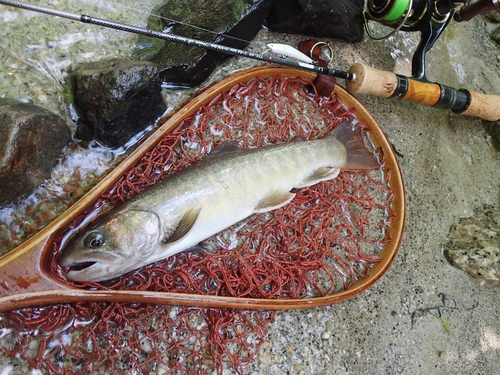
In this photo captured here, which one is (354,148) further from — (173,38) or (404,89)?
(173,38)

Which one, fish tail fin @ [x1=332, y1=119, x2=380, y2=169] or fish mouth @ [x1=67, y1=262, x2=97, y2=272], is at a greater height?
fish mouth @ [x1=67, y1=262, x2=97, y2=272]

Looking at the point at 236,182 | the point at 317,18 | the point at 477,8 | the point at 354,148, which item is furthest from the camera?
the point at 317,18

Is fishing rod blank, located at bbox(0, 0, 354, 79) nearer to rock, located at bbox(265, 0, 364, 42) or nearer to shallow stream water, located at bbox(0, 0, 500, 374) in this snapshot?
shallow stream water, located at bbox(0, 0, 500, 374)

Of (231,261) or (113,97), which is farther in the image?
(231,261)

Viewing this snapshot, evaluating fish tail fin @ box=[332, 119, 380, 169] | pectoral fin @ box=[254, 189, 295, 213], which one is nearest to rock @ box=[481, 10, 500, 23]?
fish tail fin @ box=[332, 119, 380, 169]

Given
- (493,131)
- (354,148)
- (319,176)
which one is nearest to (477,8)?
(354,148)

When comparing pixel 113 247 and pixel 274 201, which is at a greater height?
pixel 113 247

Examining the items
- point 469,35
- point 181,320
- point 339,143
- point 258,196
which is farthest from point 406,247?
point 469,35

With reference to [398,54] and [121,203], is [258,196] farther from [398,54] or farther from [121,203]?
[398,54]
